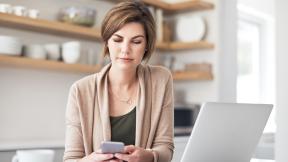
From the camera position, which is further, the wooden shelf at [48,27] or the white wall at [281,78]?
the white wall at [281,78]

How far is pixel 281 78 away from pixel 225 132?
5.78 ft

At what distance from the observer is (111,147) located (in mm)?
1336

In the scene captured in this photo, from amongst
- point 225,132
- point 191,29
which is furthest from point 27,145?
point 191,29

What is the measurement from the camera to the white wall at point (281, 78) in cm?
304

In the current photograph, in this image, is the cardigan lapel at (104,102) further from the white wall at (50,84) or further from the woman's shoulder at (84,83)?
the white wall at (50,84)

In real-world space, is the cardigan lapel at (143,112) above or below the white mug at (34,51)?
below

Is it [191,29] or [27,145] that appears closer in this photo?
[27,145]

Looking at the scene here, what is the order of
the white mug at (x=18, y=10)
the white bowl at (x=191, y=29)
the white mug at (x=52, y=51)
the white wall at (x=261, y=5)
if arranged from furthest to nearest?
the white wall at (x=261, y=5) → the white bowl at (x=191, y=29) → the white mug at (x=52, y=51) → the white mug at (x=18, y=10)

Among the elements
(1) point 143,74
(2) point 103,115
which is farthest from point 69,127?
(1) point 143,74

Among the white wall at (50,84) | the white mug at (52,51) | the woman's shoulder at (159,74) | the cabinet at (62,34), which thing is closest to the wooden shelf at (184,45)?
the cabinet at (62,34)

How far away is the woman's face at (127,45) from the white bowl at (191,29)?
2700 millimetres

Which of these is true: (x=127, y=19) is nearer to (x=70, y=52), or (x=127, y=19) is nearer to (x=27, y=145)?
(x=27, y=145)

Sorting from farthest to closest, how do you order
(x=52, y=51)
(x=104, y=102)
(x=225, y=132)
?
(x=52, y=51) → (x=104, y=102) → (x=225, y=132)

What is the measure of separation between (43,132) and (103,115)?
1874mm
